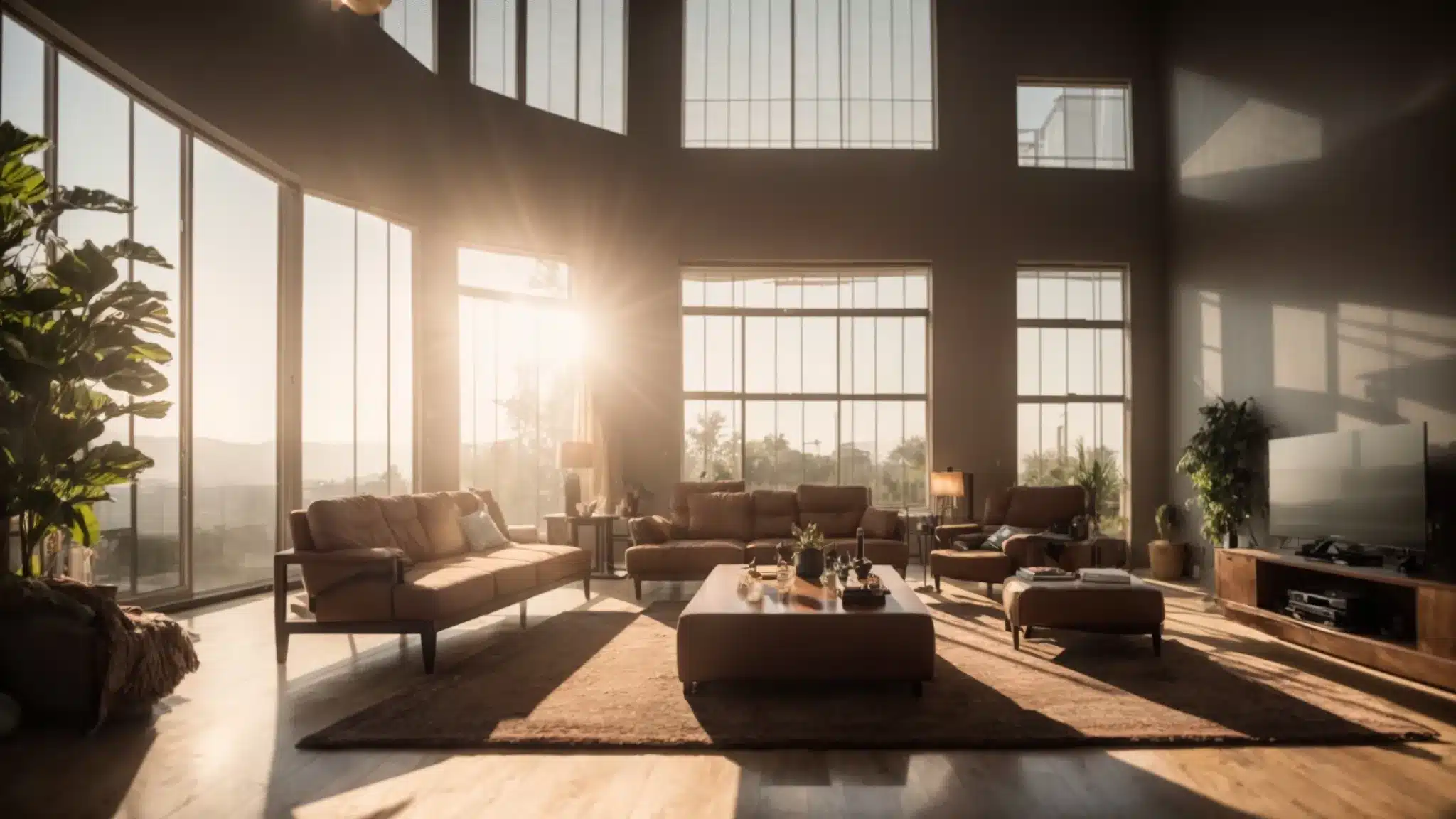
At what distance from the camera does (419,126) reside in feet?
28.8

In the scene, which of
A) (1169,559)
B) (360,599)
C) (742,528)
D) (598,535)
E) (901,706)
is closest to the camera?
(901,706)

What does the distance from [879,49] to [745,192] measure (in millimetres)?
2128

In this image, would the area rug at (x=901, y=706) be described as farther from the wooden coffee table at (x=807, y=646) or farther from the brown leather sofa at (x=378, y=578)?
the brown leather sofa at (x=378, y=578)

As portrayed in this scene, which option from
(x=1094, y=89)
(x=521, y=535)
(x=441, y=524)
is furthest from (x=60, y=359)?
(x=1094, y=89)

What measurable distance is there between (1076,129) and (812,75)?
9.30 ft

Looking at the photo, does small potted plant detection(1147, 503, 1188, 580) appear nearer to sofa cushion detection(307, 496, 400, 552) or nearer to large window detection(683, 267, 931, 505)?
large window detection(683, 267, 931, 505)

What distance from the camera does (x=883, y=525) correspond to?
7.75 m

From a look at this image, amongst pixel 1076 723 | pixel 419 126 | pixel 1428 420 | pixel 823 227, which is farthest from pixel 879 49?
pixel 1076 723

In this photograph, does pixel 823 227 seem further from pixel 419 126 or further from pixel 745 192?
pixel 419 126

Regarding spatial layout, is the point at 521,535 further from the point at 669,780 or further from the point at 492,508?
the point at 669,780

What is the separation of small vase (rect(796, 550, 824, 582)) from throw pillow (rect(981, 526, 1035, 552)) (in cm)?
244

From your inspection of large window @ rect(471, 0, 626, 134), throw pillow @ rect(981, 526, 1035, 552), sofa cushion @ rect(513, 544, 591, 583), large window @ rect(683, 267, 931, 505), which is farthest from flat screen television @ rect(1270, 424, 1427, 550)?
large window @ rect(471, 0, 626, 134)

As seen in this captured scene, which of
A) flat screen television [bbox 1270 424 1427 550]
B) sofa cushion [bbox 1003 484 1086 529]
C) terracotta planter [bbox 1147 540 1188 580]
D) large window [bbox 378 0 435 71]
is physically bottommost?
terracotta planter [bbox 1147 540 1188 580]

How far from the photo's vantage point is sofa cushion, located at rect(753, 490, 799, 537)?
8.11 metres
